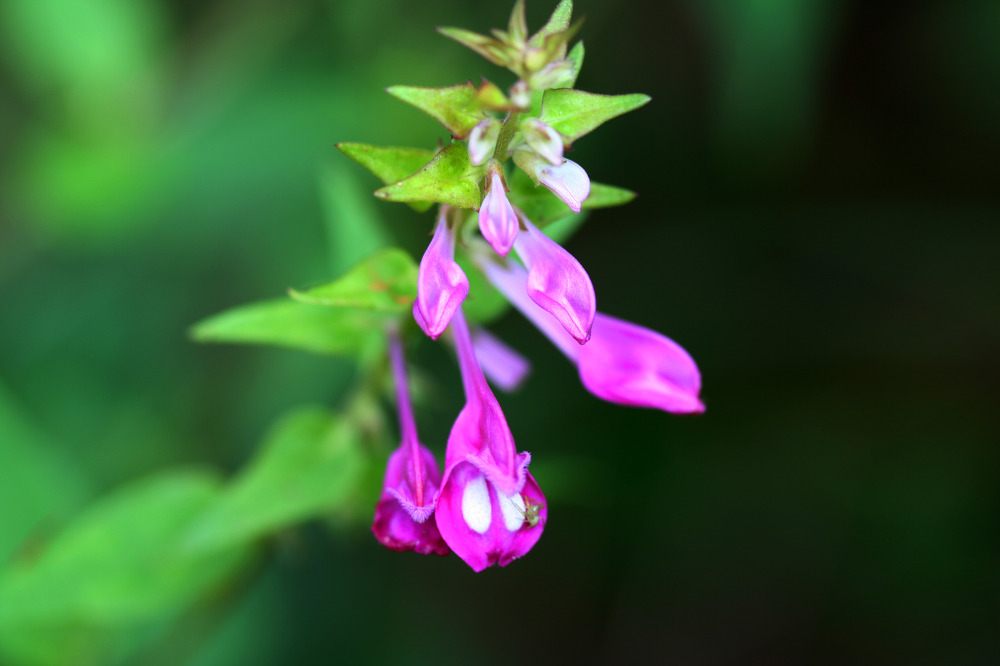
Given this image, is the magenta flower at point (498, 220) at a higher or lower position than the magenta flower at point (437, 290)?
higher

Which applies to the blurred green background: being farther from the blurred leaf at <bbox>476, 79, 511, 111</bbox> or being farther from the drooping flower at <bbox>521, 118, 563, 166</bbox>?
the blurred leaf at <bbox>476, 79, 511, 111</bbox>

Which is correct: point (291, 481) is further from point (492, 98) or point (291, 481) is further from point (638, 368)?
point (492, 98)

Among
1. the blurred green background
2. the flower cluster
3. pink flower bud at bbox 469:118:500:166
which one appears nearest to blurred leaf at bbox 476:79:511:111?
the flower cluster

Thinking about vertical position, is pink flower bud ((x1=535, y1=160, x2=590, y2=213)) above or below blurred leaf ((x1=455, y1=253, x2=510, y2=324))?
above

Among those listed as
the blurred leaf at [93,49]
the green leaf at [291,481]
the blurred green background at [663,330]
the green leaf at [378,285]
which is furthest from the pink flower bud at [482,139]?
the blurred leaf at [93,49]

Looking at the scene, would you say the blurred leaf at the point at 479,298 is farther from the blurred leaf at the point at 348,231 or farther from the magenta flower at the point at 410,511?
the blurred leaf at the point at 348,231

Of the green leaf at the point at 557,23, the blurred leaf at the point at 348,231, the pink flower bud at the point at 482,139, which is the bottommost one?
the blurred leaf at the point at 348,231

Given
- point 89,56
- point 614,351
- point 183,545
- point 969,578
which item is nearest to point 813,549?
point 969,578

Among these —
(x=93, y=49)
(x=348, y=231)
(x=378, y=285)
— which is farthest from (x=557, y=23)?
(x=93, y=49)
